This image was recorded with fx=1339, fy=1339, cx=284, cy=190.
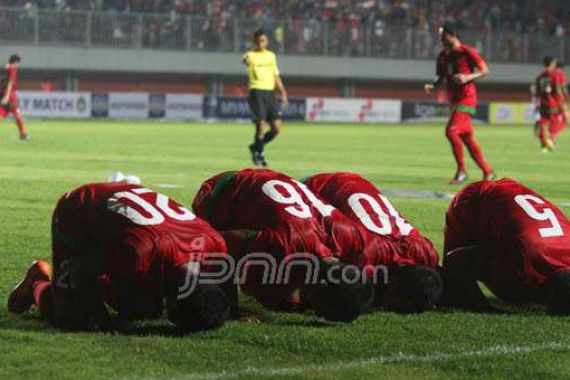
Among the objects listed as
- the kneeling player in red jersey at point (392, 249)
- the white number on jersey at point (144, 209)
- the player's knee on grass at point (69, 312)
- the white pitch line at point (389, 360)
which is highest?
the white number on jersey at point (144, 209)

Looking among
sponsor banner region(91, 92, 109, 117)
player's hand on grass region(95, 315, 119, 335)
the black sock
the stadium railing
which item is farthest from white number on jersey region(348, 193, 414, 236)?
the stadium railing

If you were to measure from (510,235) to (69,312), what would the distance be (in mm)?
2445

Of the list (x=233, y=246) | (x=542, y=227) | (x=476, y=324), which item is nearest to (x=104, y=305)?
(x=233, y=246)

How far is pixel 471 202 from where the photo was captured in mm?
7629

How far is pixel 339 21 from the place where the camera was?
179 feet

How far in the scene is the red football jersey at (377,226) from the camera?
7.12m

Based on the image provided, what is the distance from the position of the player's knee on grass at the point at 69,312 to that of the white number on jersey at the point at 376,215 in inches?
67.4

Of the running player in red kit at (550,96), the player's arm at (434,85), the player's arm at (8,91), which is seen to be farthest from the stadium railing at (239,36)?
the player's arm at (434,85)

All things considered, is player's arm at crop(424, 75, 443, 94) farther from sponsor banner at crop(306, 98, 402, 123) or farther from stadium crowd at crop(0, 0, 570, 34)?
stadium crowd at crop(0, 0, 570, 34)

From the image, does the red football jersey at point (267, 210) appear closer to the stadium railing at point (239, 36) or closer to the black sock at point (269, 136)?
the black sock at point (269, 136)

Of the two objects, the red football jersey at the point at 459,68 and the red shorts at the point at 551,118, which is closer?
the red football jersey at the point at 459,68

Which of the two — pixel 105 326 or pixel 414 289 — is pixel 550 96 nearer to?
pixel 414 289

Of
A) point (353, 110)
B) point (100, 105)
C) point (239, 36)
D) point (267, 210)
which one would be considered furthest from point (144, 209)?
point (239, 36)

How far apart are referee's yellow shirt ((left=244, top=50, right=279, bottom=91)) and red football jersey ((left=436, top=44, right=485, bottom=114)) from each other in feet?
14.6
